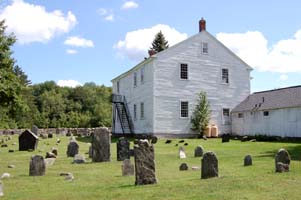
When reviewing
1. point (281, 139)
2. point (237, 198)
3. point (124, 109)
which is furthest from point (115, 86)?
point (237, 198)

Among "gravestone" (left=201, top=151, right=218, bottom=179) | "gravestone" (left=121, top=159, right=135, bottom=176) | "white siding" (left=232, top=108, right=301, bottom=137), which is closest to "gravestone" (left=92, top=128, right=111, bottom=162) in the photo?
"gravestone" (left=121, top=159, right=135, bottom=176)

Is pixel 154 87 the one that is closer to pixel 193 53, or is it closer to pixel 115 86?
pixel 193 53

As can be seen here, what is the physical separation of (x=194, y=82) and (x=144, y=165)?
98.1ft

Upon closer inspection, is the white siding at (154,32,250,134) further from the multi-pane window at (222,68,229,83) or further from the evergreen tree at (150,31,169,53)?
the evergreen tree at (150,31,169,53)

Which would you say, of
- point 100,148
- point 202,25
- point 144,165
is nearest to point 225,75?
point 202,25

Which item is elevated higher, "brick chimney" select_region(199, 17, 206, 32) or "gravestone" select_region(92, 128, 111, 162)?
"brick chimney" select_region(199, 17, 206, 32)

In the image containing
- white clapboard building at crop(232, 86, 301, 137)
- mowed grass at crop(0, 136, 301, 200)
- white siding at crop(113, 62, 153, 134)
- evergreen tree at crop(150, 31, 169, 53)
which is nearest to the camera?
mowed grass at crop(0, 136, 301, 200)

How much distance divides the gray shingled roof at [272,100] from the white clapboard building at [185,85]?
3.90ft

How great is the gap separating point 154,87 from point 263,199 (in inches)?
1201

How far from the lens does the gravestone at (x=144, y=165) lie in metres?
11.9

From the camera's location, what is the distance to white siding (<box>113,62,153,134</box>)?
40.2 m

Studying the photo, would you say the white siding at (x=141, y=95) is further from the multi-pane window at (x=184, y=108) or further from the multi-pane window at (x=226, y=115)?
the multi-pane window at (x=226, y=115)

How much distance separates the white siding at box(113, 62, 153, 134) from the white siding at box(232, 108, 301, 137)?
8665 mm

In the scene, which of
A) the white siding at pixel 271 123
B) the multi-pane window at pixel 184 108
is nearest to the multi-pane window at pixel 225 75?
the white siding at pixel 271 123
